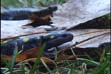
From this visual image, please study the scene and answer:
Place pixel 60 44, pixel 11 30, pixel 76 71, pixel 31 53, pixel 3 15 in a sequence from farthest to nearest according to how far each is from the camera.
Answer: pixel 3 15 < pixel 11 30 < pixel 60 44 < pixel 31 53 < pixel 76 71

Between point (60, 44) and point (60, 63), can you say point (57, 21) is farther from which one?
point (60, 63)

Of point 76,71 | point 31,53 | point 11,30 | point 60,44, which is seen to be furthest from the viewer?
point 11,30

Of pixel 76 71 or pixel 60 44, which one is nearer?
pixel 76 71

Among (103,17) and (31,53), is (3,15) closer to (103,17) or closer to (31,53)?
(103,17)

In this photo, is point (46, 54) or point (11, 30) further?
point (11, 30)

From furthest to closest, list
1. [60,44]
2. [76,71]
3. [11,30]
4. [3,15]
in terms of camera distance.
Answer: [3,15]
[11,30]
[60,44]
[76,71]

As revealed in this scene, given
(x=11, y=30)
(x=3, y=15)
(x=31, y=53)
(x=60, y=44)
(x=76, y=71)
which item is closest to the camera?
(x=76, y=71)

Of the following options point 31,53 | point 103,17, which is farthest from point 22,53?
point 103,17

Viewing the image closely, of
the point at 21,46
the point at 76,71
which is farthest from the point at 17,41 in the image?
the point at 76,71

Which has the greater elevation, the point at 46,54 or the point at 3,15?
the point at 3,15
